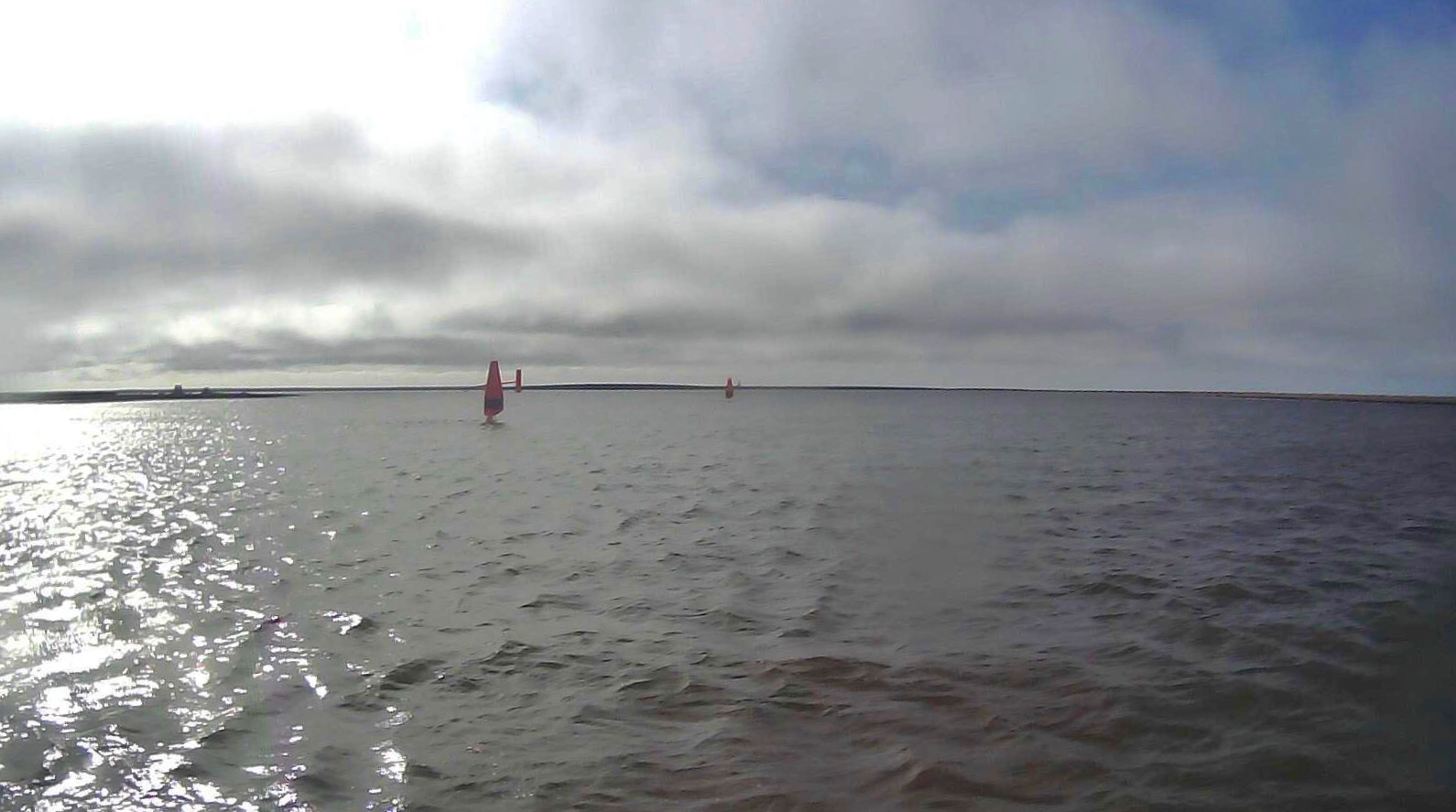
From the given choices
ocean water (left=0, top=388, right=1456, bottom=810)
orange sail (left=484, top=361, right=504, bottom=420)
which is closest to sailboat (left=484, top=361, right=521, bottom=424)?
orange sail (left=484, top=361, right=504, bottom=420)

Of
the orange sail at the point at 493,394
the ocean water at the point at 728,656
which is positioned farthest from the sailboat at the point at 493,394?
the ocean water at the point at 728,656

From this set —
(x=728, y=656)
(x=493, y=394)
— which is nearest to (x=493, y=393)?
(x=493, y=394)

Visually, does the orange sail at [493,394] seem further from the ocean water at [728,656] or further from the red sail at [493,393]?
the ocean water at [728,656]

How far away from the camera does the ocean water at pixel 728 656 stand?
655 cm

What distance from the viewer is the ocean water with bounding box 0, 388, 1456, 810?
655 cm

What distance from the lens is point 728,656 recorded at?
9.80 m

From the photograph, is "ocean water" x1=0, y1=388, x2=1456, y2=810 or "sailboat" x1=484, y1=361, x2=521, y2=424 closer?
A: "ocean water" x1=0, y1=388, x2=1456, y2=810

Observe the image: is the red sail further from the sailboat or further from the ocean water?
the ocean water

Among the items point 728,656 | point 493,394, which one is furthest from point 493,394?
point 728,656

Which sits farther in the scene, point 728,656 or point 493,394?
point 493,394

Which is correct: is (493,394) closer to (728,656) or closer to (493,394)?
(493,394)

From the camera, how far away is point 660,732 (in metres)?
7.59

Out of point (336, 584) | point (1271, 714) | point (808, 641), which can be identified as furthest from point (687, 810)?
point (336, 584)

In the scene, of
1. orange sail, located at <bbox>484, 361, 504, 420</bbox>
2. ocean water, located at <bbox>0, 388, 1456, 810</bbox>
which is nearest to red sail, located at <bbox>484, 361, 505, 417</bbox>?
orange sail, located at <bbox>484, 361, 504, 420</bbox>
